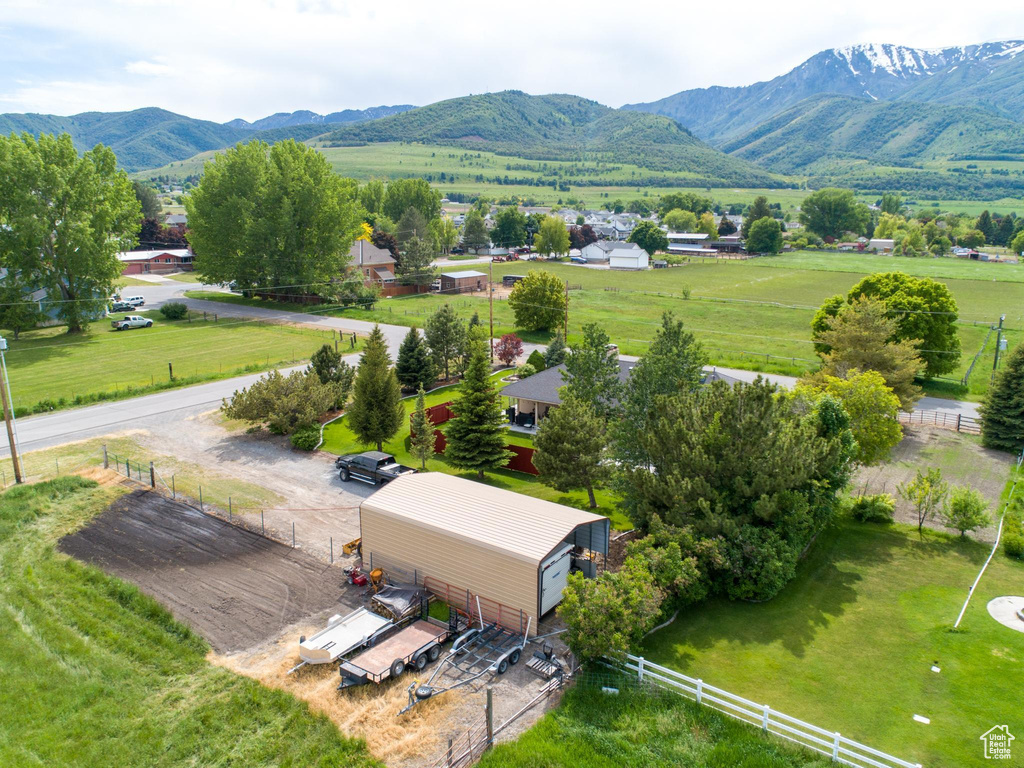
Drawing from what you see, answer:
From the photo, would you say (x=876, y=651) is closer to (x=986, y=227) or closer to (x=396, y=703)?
(x=396, y=703)

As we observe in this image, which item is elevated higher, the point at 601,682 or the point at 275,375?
→ the point at 275,375

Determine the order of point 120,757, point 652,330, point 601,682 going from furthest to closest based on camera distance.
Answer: point 652,330 → point 601,682 → point 120,757

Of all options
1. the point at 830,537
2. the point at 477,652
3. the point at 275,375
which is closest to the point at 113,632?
the point at 477,652

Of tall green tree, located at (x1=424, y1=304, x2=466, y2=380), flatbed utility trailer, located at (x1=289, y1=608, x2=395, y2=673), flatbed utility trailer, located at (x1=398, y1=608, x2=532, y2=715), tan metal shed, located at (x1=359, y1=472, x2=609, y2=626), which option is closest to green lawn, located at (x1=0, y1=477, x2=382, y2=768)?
flatbed utility trailer, located at (x1=289, y1=608, x2=395, y2=673)

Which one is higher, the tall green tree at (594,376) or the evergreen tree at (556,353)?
the tall green tree at (594,376)

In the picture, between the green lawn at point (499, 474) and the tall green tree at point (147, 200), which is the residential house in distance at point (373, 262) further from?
the tall green tree at point (147, 200)

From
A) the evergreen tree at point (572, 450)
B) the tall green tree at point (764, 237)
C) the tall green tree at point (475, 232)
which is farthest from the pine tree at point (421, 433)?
the tall green tree at point (764, 237)

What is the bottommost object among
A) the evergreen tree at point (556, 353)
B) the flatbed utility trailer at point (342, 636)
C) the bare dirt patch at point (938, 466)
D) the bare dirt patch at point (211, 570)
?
the bare dirt patch at point (938, 466)

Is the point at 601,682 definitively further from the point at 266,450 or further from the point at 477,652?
the point at 266,450
